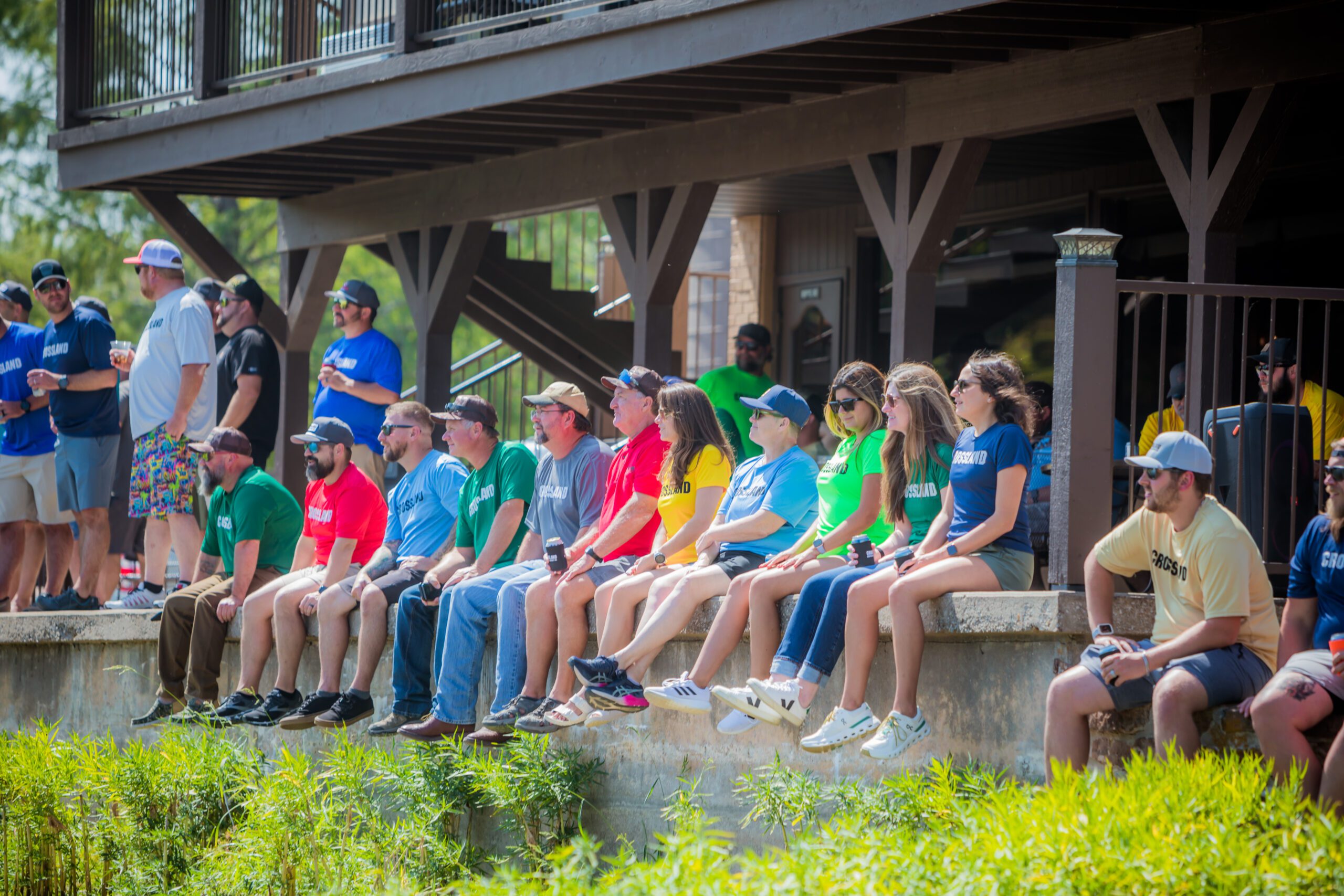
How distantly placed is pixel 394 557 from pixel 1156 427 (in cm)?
375

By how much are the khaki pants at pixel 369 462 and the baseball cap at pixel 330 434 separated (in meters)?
0.89

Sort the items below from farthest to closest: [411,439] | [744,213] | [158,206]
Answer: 1. [744,213]
2. [158,206]
3. [411,439]

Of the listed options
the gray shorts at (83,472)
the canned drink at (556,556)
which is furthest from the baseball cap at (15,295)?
the canned drink at (556,556)

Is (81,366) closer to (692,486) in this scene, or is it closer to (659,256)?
(659,256)

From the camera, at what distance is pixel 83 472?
9.84 metres

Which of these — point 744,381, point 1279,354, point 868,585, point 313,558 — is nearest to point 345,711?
point 313,558

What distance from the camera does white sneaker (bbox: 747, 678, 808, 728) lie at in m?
6.37

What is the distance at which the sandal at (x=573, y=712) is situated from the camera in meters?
7.07

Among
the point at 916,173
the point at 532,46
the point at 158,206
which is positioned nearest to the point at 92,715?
the point at 158,206

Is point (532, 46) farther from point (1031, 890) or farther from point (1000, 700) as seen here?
point (1031, 890)

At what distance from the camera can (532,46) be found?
9320 mm

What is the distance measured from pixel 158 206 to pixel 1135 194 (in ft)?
22.0

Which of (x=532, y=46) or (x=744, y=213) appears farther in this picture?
(x=744, y=213)

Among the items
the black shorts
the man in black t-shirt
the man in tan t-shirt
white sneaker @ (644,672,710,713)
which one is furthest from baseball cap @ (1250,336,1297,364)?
the man in black t-shirt
